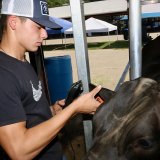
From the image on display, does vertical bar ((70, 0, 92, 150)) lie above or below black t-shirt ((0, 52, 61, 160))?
above

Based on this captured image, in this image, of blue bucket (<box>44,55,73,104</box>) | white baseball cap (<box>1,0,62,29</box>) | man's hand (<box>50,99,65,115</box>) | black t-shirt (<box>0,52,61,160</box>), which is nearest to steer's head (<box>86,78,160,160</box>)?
black t-shirt (<box>0,52,61,160</box>)

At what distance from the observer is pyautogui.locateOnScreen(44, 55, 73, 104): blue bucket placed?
21.6 ft

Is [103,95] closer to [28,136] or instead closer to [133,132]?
[133,132]

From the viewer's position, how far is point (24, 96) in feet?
7.57

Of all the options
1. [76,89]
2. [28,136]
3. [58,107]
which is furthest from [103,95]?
[28,136]

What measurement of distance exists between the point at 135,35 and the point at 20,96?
2.84ft

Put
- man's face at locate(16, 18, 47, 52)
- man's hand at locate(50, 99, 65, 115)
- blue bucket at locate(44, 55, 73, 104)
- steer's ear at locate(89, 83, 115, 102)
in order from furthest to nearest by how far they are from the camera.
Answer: blue bucket at locate(44, 55, 73, 104)
man's hand at locate(50, 99, 65, 115)
steer's ear at locate(89, 83, 115, 102)
man's face at locate(16, 18, 47, 52)

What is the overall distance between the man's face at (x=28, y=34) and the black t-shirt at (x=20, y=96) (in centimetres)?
13

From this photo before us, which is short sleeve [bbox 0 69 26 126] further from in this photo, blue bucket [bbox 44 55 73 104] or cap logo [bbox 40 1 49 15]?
blue bucket [bbox 44 55 73 104]

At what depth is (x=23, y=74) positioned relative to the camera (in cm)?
235

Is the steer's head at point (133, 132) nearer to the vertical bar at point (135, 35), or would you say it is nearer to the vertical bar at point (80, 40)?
the vertical bar at point (135, 35)

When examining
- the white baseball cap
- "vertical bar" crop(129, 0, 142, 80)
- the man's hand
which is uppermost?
the white baseball cap

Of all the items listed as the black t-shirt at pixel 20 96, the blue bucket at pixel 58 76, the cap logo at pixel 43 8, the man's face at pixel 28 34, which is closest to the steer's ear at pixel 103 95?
the black t-shirt at pixel 20 96

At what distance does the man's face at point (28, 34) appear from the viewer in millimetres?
2334
